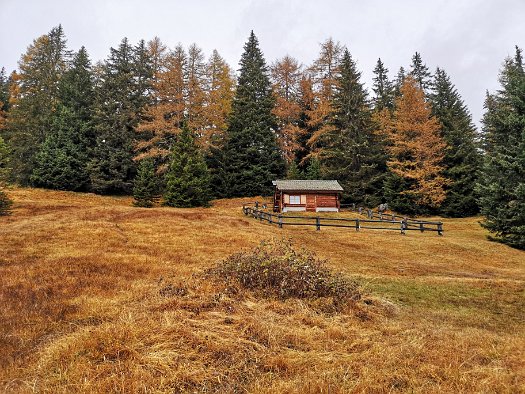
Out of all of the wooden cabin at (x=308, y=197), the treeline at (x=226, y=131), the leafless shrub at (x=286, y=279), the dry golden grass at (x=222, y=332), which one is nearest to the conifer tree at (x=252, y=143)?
the treeline at (x=226, y=131)

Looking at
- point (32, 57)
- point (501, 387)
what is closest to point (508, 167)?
point (501, 387)

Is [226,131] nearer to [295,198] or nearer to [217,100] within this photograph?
[217,100]

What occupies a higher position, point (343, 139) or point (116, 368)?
point (343, 139)

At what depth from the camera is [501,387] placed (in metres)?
4.47

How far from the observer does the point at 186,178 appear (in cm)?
3734

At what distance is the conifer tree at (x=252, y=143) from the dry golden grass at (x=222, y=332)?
35616mm

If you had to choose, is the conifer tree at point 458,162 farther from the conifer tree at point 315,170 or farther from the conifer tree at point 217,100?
the conifer tree at point 217,100

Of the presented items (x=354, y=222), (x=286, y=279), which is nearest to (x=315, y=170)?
(x=354, y=222)

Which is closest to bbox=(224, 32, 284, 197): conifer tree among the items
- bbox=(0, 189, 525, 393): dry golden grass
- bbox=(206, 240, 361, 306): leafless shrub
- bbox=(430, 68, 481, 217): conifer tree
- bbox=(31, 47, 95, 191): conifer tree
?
bbox=(31, 47, 95, 191): conifer tree

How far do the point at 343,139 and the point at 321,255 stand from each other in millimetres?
34781

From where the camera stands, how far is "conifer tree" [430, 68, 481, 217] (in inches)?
1713

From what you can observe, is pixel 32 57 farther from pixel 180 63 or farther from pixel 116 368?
pixel 116 368

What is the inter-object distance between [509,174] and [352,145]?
21.4 meters

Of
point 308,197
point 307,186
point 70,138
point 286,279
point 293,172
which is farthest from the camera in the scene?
point 293,172
